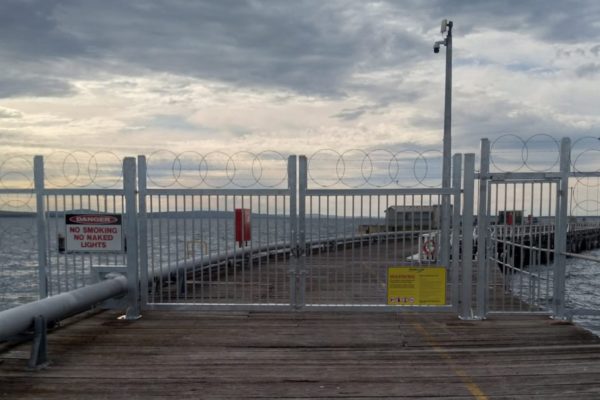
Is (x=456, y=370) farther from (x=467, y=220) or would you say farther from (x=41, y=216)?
(x=41, y=216)

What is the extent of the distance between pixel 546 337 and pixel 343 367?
3.38 metres

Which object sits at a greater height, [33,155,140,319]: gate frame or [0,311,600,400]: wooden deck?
[33,155,140,319]: gate frame

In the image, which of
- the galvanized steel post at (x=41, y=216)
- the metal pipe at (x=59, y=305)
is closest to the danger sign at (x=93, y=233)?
the galvanized steel post at (x=41, y=216)

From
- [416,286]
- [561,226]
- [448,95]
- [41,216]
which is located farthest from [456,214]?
[448,95]

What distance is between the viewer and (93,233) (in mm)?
9336

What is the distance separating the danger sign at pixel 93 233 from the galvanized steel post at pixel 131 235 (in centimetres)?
16

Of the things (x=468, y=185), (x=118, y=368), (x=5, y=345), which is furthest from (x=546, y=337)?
(x=5, y=345)

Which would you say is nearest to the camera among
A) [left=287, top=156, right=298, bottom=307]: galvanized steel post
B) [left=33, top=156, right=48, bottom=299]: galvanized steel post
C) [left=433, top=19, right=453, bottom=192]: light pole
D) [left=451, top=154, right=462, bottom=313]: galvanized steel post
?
[left=451, top=154, right=462, bottom=313]: galvanized steel post

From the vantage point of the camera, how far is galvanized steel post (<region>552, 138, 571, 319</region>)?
8.89 m

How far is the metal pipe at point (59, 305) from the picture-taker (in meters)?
6.68

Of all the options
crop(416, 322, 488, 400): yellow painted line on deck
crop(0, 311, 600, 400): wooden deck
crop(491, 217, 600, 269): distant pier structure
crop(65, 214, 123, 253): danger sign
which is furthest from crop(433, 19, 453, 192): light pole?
crop(65, 214, 123, 253): danger sign

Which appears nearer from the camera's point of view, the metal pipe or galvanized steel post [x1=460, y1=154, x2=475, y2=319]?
the metal pipe

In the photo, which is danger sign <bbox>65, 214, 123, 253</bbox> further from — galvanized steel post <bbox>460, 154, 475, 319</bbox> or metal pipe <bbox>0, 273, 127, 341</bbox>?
galvanized steel post <bbox>460, 154, 475, 319</bbox>

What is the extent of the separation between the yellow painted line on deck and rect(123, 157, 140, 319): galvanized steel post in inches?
186
